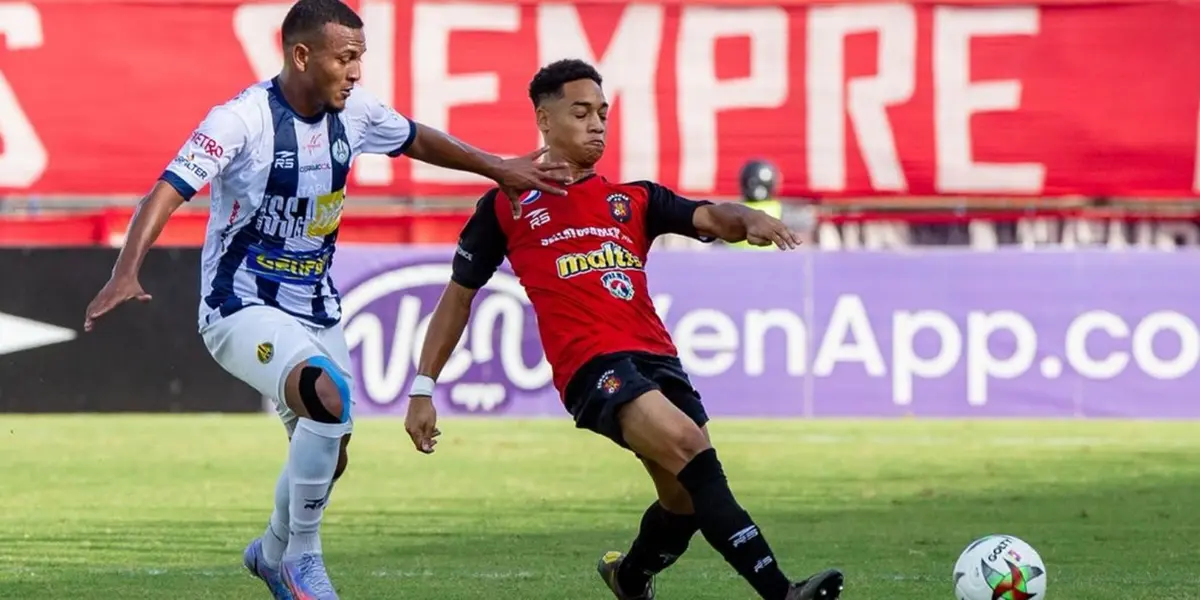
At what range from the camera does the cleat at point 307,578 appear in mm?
6898

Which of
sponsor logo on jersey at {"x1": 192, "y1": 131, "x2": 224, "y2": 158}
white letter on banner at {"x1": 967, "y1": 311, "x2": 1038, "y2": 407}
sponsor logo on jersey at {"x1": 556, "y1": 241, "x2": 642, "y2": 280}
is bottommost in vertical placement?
white letter on banner at {"x1": 967, "y1": 311, "x2": 1038, "y2": 407}

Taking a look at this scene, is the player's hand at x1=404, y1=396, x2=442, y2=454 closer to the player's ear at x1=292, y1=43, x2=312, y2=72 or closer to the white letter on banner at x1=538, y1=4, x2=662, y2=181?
the player's ear at x1=292, y1=43, x2=312, y2=72

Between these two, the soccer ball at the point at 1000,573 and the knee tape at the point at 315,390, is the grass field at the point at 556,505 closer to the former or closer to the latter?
the soccer ball at the point at 1000,573

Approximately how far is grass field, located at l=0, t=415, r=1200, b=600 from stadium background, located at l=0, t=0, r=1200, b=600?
0.18 feet

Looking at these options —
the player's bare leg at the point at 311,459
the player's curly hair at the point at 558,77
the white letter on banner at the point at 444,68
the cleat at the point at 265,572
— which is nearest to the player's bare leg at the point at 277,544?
the cleat at the point at 265,572

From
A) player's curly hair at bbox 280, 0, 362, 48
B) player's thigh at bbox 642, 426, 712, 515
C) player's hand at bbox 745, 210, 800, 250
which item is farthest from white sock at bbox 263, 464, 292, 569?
player's hand at bbox 745, 210, 800, 250

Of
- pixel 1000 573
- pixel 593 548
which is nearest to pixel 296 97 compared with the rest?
pixel 1000 573

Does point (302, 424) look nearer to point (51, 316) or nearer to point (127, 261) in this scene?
point (127, 261)

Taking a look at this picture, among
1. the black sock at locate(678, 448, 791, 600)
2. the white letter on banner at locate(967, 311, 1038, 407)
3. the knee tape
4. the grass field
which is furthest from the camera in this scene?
the white letter on banner at locate(967, 311, 1038, 407)

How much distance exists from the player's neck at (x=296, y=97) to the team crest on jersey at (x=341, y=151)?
153 millimetres

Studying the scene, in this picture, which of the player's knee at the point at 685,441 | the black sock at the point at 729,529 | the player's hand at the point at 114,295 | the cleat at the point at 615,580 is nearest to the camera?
the player's hand at the point at 114,295

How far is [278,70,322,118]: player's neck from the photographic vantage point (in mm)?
6965

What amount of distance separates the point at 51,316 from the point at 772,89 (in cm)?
829

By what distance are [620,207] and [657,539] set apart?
46.5 inches
